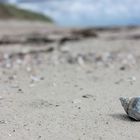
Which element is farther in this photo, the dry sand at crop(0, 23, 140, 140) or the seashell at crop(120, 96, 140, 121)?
the seashell at crop(120, 96, 140, 121)

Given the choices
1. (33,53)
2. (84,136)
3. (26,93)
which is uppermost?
(84,136)

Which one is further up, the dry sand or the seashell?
the seashell

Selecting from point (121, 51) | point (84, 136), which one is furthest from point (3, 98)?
point (121, 51)

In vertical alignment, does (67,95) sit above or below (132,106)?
below

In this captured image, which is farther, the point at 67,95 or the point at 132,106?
the point at 67,95

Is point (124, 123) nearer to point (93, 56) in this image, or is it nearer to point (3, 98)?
point (3, 98)
